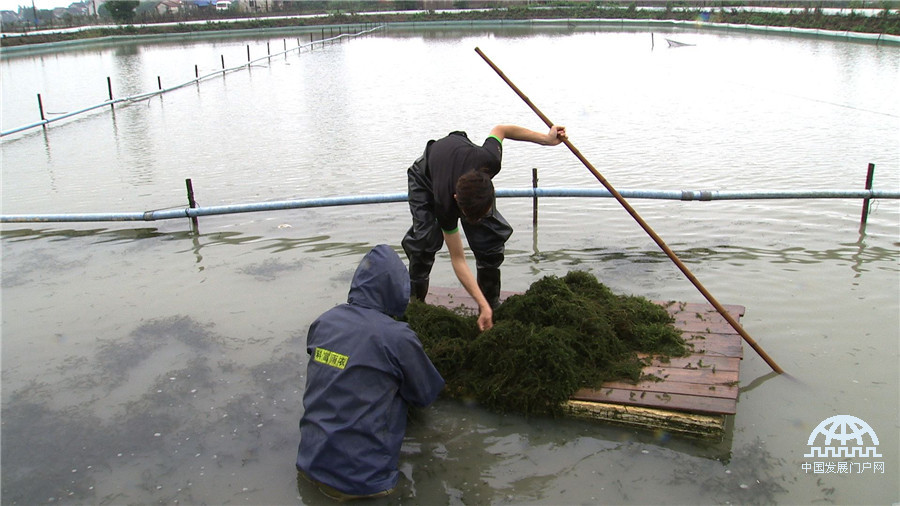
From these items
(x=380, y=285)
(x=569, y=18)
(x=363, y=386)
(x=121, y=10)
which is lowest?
(x=363, y=386)

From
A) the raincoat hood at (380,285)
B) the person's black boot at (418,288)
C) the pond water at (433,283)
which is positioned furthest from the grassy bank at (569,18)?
the raincoat hood at (380,285)

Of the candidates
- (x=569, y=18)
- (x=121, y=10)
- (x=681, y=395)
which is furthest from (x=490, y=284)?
(x=121, y=10)

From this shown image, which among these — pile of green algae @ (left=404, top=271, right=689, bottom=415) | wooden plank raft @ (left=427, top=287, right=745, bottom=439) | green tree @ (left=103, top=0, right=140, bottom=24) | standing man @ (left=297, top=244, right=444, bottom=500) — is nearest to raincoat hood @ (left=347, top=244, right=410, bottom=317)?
standing man @ (left=297, top=244, right=444, bottom=500)

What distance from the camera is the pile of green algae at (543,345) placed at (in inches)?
147

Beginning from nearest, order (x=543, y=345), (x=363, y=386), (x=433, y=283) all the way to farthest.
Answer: (x=363, y=386), (x=543, y=345), (x=433, y=283)

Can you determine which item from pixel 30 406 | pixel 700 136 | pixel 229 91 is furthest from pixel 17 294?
pixel 229 91

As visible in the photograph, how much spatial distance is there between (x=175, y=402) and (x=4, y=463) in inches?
34.7

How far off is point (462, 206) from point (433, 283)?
2.35 m

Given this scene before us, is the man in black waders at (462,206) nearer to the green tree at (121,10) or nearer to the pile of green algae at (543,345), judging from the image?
the pile of green algae at (543,345)

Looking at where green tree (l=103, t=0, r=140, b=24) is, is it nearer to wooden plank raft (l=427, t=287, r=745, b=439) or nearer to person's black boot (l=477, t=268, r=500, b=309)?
person's black boot (l=477, t=268, r=500, b=309)

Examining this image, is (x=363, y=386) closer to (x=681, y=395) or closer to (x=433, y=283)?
(x=681, y=395)

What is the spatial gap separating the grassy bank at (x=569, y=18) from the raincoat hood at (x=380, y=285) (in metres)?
30.3

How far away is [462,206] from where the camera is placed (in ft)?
11.6

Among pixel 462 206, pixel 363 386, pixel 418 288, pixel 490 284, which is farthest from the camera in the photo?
pixel 418 288
